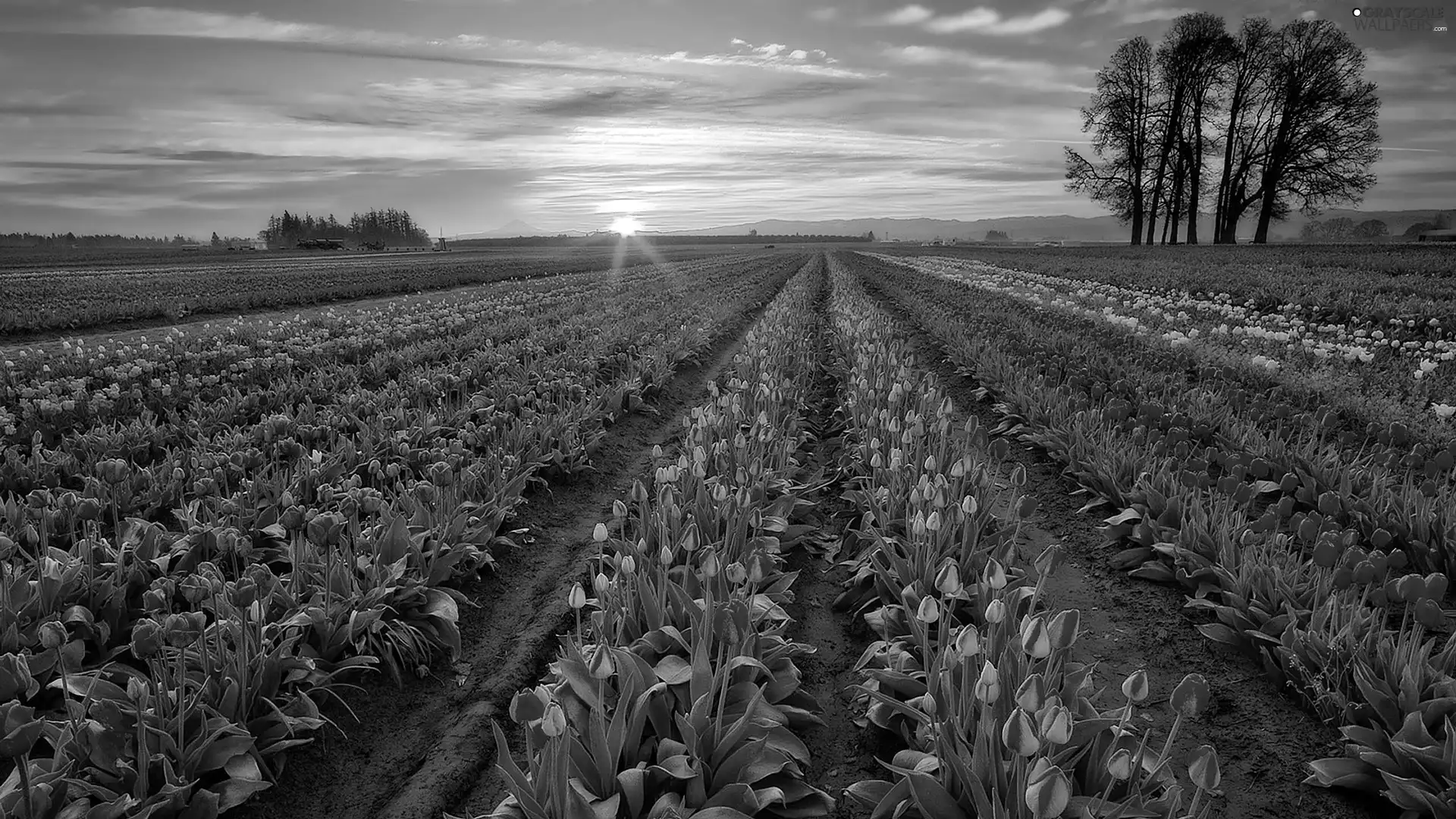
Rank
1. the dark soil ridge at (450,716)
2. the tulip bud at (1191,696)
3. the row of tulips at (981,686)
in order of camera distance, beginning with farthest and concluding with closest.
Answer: the dark soil ridge at (450,716), the row of tulips at (981,686), the tulip bud at (1191,696)

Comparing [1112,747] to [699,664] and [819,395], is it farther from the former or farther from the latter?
[819,395]

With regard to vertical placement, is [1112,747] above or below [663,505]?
below

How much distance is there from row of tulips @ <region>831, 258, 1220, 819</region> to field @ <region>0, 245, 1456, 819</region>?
0.06 feet

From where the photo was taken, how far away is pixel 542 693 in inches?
88.4

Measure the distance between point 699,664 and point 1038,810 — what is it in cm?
124

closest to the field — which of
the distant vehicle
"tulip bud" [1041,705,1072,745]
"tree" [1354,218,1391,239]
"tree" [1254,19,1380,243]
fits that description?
"tulip bud" [1041,705,1072,745]

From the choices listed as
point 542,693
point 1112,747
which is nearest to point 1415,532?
point 1112,747

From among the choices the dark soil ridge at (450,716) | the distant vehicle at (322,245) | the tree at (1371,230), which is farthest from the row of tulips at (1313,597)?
the tree at (1371,230)

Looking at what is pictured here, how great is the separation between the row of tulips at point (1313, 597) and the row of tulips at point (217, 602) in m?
3.51

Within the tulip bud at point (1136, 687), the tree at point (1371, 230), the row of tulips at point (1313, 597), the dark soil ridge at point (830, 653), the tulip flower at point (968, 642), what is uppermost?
the tree at point (1371, 230)

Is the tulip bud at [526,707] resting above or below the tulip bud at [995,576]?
below

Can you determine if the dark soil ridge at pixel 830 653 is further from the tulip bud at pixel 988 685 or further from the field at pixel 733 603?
the tulip bud at pixel 988 685

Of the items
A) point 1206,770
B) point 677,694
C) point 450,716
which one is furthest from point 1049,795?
point 450,716

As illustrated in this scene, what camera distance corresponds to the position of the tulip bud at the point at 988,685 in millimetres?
2041
